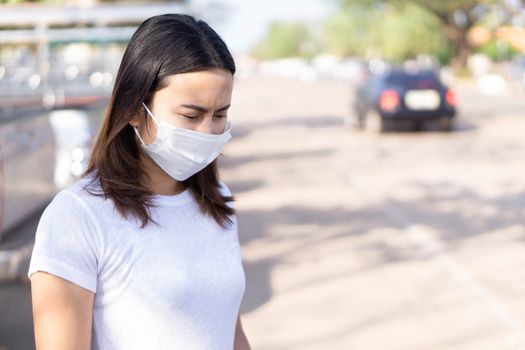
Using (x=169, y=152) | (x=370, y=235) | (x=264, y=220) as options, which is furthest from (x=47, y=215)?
(x=264, y=220)

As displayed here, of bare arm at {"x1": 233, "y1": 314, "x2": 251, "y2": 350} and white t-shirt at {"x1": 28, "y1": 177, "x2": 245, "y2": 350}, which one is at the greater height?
white t-shirt at {"x1": 28, "y1": 177, "x2": 245, "y2": 350}

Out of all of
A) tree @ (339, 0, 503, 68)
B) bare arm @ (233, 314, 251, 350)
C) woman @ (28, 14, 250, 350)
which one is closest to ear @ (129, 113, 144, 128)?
woman @ (28, 14, 250, 350)

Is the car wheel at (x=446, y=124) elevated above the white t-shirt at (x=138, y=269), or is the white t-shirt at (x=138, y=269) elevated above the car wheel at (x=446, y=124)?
the white t-shirt at (x=138, y=269)

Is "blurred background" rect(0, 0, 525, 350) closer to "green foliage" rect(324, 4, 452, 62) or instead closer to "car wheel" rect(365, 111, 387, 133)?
"car wheel" rect(365, 111, 387, 133)

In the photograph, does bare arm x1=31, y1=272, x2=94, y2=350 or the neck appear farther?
the neck

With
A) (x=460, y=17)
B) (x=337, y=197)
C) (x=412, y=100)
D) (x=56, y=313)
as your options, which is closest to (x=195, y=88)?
(x=56, y=313)

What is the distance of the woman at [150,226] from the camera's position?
1.95 m

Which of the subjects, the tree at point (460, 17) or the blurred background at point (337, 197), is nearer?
the blurred background at point (337, 197)

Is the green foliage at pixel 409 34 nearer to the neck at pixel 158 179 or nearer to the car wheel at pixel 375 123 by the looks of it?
the car wheel at pixel 375 123

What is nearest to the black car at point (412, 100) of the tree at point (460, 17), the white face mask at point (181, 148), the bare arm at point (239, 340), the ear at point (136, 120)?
the bare arm at point (239, 340)

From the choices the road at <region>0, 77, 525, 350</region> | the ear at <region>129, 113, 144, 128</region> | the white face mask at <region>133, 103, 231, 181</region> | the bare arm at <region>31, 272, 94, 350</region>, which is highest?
the ear at <region>129, 113, 144, 128</region>

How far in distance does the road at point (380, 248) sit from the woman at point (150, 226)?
3597 millimetres

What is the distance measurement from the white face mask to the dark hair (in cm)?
4

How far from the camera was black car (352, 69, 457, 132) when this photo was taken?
20.8 meters
